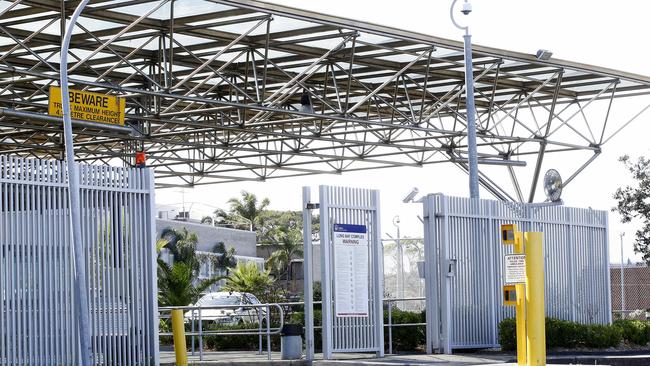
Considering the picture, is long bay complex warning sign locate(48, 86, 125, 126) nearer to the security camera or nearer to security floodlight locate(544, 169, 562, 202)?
the security camera

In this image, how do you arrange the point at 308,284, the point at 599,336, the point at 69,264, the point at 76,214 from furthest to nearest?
the point at 599,336, the point at 308,284, the point at 69,264, the point at 76,214

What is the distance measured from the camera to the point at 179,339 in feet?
71.9

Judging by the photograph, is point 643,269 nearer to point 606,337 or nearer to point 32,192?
point 606,337

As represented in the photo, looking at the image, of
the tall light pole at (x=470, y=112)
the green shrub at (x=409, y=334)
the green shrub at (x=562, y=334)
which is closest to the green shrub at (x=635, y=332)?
the green shrub at (x=562, y=334)

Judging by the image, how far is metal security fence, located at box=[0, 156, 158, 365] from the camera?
18.1m

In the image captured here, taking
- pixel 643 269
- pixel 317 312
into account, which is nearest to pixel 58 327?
pixel 317 312

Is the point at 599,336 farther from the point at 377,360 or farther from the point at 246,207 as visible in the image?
the point at 246,207

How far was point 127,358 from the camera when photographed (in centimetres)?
1980

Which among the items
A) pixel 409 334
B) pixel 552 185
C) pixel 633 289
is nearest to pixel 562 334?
pixel 552 185

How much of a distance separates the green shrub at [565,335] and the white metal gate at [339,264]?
2.90m

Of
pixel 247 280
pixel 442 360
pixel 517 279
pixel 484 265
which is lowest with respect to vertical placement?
pixel 442 360

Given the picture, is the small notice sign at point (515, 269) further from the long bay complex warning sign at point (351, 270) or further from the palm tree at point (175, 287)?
the palm tree at point (175, 287)

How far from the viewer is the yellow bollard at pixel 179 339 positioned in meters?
21.8

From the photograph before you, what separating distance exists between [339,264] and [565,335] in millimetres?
5538
